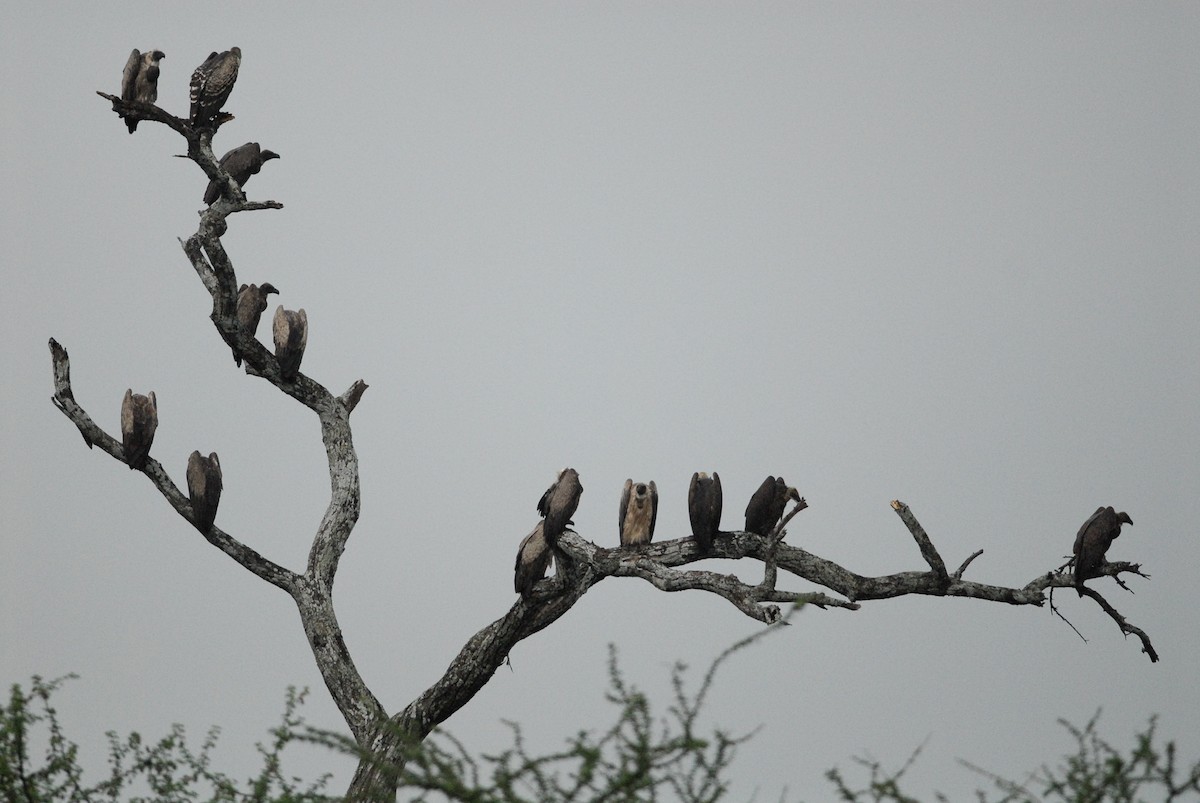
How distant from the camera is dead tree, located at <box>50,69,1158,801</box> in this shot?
20.0ft

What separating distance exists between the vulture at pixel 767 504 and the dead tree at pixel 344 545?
0.27 feet

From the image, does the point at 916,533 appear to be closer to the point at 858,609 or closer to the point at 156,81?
the point at 858,609

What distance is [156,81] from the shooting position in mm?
7148

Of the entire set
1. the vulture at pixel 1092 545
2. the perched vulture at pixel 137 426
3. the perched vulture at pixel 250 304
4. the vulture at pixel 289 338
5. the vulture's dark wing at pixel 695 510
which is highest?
the perched vulture at pixel 250 304

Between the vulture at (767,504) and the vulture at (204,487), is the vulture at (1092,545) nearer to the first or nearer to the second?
the vulture at (767,504)

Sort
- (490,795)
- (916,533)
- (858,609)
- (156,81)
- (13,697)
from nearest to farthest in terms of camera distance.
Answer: (490,795)
(13,697)
(858,609)
(916,533)
(156,81)

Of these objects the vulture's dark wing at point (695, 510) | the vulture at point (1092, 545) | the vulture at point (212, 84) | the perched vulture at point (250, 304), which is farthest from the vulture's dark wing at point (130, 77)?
the vulture at point (1092, 545)

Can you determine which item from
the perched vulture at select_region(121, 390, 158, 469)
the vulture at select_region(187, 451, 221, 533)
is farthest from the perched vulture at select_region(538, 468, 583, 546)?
the perched vulture at select_region(121, 390, 158, 469)

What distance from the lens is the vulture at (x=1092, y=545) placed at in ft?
20.1

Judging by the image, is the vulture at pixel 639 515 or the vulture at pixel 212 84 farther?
the vulture at pixel 212 84

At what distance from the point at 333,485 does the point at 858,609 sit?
3.46 m


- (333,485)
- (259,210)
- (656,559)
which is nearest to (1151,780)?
(656,559)

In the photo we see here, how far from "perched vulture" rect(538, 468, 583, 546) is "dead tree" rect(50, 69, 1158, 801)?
0.08 metres

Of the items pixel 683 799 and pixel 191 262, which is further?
pixel 191 262
